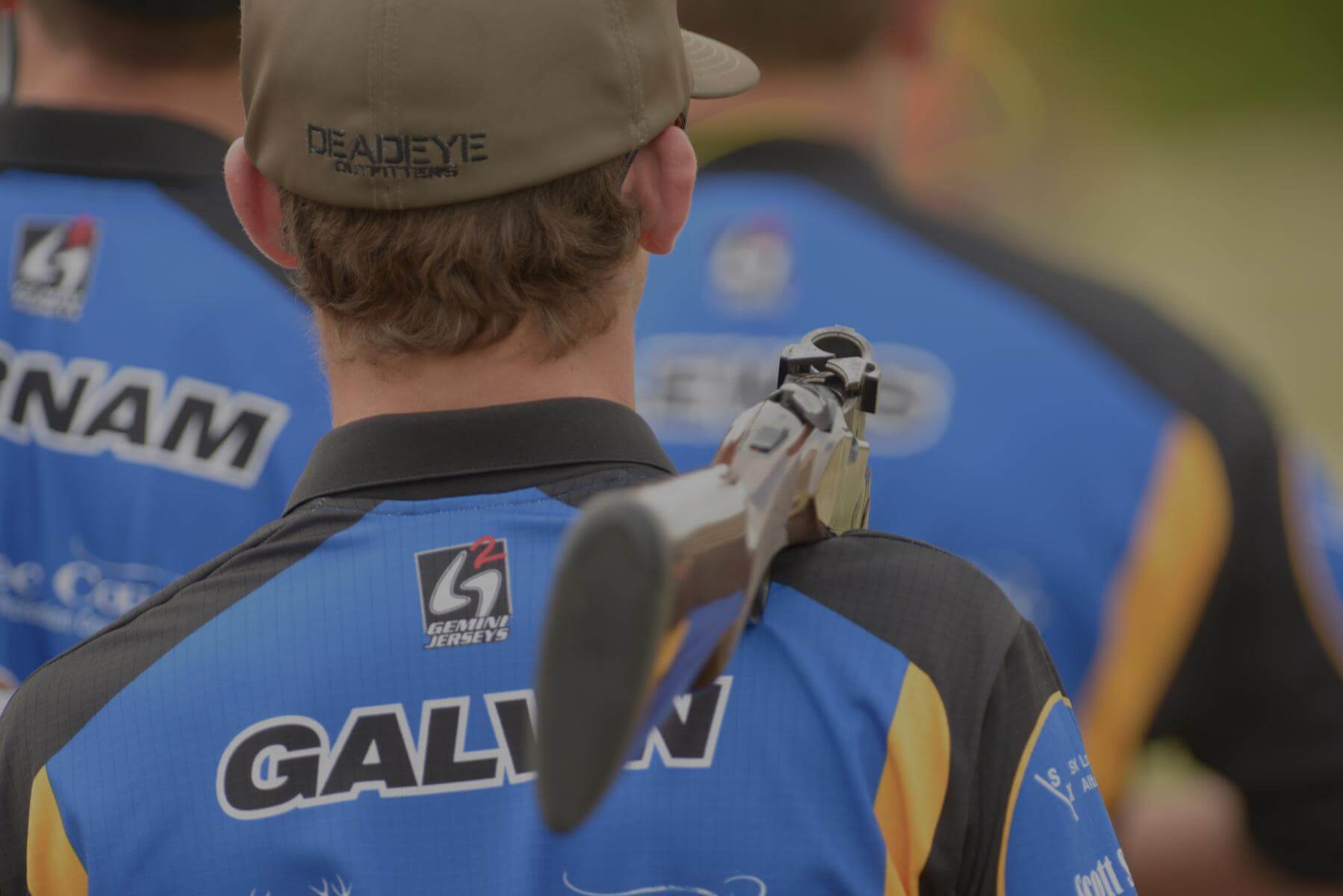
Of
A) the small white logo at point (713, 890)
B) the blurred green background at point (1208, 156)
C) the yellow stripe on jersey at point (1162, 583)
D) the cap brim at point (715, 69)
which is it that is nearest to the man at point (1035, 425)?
the yellow stripe on jersey at point (1162, 583)

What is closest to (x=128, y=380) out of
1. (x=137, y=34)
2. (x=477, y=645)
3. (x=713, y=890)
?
(x=137, y=34)

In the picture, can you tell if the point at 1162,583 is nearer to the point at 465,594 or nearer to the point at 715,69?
the point at 715,69

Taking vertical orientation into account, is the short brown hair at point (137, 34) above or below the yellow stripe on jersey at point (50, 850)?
above

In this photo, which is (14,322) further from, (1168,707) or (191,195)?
(1168,707)

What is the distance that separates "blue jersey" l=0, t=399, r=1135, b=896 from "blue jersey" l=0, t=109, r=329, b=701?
2.05 ft

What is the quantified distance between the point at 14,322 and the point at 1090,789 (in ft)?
3.57

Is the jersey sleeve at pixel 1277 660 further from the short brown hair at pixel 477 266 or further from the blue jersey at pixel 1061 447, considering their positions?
the short brown hair at pixel 477 266

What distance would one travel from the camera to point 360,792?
81cm

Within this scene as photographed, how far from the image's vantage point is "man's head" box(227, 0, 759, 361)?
Result: 838 mm

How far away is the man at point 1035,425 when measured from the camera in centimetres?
148

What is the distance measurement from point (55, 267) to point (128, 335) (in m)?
0.11

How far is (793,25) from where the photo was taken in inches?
63.7

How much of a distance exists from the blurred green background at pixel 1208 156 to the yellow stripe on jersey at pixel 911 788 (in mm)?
4103

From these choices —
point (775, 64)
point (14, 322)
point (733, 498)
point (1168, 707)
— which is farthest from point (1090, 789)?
point (14, 322)
